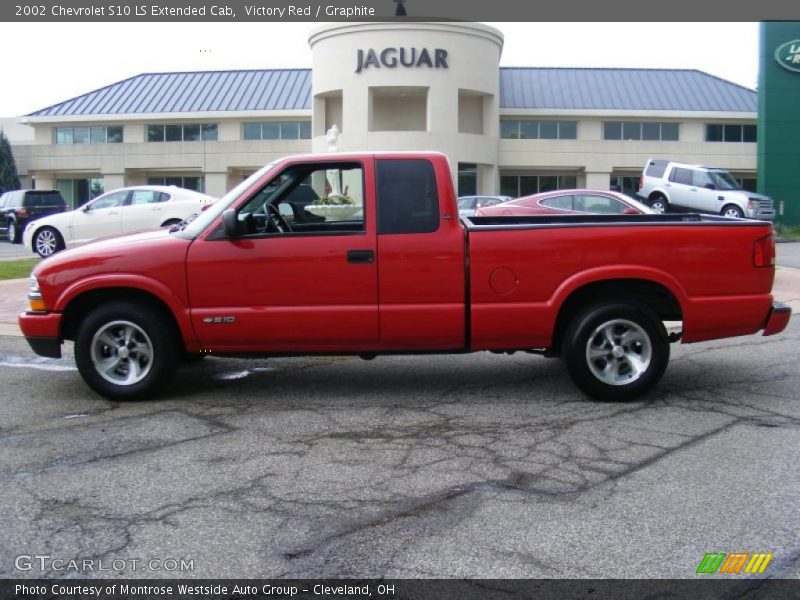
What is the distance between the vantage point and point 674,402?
22.2 ft

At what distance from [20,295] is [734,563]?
39.5 ft

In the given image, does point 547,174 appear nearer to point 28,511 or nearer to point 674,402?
point 674,402

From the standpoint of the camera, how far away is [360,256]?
656cm

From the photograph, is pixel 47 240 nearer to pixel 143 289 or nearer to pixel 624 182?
pixel 143 289

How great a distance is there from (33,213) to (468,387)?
25624mm

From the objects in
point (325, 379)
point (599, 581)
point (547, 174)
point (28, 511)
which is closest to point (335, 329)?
point (325, 379)

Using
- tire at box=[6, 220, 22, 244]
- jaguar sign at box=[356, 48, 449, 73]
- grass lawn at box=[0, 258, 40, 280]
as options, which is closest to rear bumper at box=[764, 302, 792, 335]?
grass lawn at box=[0, 258, 40, 280]

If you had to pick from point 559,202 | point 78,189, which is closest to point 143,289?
point 559,202

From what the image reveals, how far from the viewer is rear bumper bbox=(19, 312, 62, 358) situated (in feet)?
22.1

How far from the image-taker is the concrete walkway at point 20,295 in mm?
10820

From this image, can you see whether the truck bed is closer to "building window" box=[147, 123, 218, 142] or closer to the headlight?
the headlight

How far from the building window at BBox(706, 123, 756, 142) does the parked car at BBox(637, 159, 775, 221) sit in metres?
18.0

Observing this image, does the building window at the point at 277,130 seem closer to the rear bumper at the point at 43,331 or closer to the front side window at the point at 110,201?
the front side window at the point at 110,201

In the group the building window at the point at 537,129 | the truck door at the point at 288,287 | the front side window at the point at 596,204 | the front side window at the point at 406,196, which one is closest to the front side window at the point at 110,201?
the front side window at the point at 596,204
